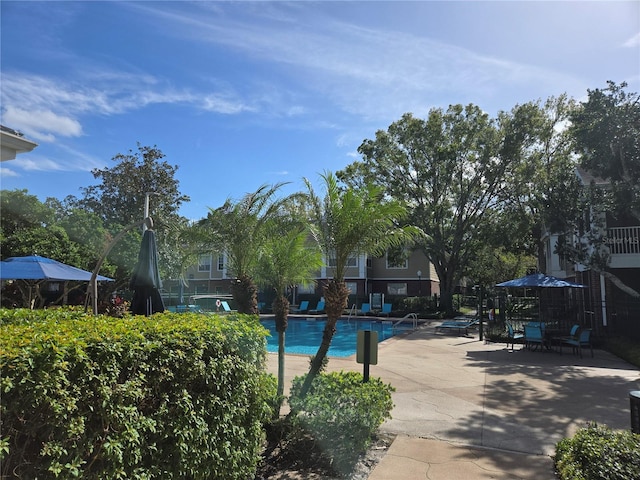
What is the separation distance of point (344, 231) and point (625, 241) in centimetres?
1502

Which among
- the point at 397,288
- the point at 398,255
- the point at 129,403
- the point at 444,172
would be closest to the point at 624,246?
the point at 444,172

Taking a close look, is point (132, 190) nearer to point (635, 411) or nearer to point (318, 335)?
point (318, 335)

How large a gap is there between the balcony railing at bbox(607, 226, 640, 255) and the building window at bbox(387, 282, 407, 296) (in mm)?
22328

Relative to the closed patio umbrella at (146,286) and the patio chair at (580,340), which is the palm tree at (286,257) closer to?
the closed patio umbrella at (146,286)

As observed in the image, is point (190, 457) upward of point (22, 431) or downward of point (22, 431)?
downward

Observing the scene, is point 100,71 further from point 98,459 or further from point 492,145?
point 492,145

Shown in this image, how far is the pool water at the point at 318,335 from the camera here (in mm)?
17297

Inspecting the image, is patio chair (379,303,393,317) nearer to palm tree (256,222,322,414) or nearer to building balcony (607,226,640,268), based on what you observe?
building balcony (607,226,640,268)

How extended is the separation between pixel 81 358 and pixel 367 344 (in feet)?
13.5

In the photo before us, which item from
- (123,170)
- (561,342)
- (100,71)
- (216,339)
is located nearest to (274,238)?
(216,339)

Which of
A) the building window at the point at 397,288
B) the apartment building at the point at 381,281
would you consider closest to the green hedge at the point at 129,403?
the apartment building at the point at 381,281

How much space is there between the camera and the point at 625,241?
16.2 metres

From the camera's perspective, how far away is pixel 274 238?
344 inches

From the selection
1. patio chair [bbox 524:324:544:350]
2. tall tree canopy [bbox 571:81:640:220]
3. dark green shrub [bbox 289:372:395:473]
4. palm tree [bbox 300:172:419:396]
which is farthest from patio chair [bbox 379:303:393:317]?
dark green shrub [bbox 289:372:395:473]
